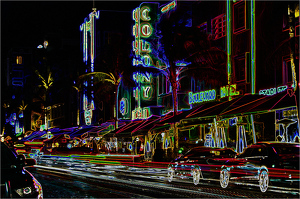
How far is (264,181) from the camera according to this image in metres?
16.3

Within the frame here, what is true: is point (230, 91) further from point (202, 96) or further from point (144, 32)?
point (144, 32)

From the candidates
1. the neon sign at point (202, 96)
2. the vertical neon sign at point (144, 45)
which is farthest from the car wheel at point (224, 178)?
the vertical neon sign at point (144, 45)

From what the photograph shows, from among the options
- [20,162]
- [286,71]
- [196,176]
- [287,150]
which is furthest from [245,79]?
[20,162]

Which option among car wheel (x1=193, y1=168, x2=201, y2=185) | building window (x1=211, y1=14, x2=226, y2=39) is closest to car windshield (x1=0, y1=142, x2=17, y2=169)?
car wheel (x1=193, y1=168, x2=201, y2=185)

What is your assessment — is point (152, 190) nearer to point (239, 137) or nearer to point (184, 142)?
point (239, 137)

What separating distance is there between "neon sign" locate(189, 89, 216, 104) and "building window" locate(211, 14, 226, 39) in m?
3.95

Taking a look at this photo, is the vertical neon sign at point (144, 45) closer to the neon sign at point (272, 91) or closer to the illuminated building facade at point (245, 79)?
the illuminated building facade at point (245, 79)

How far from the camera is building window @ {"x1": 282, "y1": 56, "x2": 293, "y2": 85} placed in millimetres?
28322

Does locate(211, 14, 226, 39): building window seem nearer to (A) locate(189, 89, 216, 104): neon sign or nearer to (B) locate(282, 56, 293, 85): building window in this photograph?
(A) locate(189, 89, 216, 104): neon sign

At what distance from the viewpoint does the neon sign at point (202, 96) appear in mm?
34188

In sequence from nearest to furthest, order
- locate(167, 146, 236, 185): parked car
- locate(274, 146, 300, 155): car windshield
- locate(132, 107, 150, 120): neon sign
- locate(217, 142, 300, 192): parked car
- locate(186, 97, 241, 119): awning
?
locate(217, 142, 300, 192): parked car → locate(274, 146, 300, 155): car windshield → locate(167, 146, 236, 185): parked car → locate(186, 97, 241, 119): awning → locate(132, 107, 150, 120): neon sign

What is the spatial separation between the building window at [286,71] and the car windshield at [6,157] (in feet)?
72.3

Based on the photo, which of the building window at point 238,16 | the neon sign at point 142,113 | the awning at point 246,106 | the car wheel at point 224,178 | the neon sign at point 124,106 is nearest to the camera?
the car wheel at point 224,178

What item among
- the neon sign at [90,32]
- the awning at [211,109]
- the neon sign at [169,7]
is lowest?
the awning at [211,109]
